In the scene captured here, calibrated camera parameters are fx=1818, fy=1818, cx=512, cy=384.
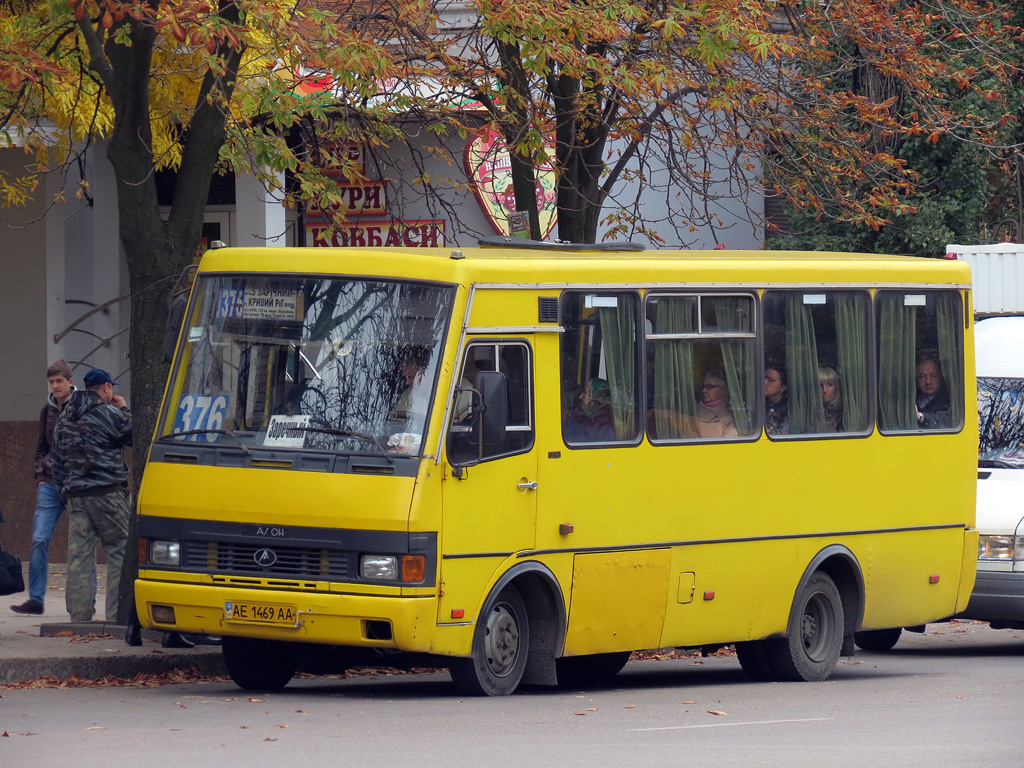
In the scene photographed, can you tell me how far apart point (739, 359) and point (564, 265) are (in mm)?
1618

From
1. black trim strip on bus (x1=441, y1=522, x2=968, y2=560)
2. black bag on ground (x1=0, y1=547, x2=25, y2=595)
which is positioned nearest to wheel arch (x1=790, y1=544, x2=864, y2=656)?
black trim strip on bus (x1=441, y1=522, x2=968, y2=560)

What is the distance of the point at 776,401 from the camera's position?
38.0 ft

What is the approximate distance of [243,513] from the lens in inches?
385

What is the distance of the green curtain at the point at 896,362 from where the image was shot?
1234cm

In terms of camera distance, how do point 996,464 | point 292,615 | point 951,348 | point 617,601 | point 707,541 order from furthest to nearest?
point 996,464, point 951,348, point 707,541, point 617,601, point 292,615

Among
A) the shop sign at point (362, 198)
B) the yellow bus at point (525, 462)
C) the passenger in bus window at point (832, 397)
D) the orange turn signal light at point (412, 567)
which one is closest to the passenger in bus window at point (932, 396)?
the yellow bus at point (525, 462)

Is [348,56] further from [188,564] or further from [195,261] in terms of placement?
[188,564]

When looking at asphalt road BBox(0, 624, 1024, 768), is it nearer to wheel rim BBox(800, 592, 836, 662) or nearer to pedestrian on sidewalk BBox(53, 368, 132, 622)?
wheel rim BBox(800, 592, 836, 662)

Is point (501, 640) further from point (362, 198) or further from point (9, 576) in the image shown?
point (362, 198)

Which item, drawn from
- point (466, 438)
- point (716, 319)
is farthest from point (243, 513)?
point (716, 319)

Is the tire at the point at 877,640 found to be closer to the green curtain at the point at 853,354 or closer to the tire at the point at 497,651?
the green curtain at the point at 853,354

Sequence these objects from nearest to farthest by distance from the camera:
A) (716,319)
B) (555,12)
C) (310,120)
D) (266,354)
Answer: (266,354) < (716,319) < (555,12) < (310,120)

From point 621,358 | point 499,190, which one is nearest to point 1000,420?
point 621,358

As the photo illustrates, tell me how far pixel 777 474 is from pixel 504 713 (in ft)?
9.59
